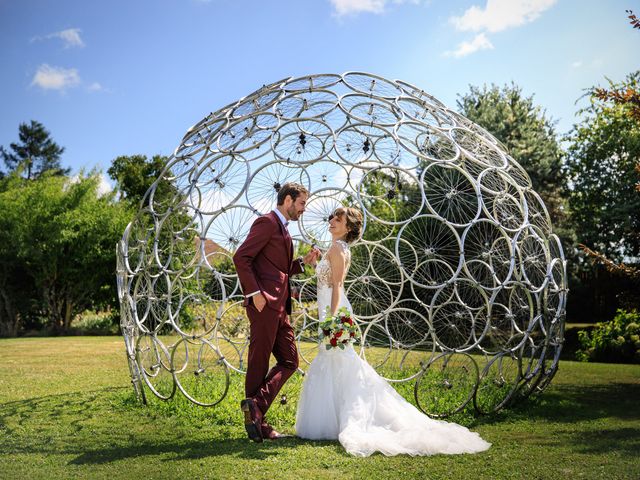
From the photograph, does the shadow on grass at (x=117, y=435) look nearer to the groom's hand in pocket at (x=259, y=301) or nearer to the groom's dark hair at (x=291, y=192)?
the groom's hand in pocket at (x=259, y=301)

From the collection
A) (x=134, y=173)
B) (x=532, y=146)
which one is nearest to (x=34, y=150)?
(x=134, y=173)

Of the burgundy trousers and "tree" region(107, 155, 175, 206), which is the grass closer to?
the burgundy trousers

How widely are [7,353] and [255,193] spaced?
9.40 m

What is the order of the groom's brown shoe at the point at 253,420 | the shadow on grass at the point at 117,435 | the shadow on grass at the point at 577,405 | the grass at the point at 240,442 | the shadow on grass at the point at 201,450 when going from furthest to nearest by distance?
the shadow on grass at the point at 577,405 → the groom's brown shoe at the point at 253,420 → the shadow on grass at the point at 117,435 → the shadow on grass at the point at 201,450 → the grass at the point at 240,442

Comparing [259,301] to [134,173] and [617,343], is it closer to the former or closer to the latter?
[617,343]

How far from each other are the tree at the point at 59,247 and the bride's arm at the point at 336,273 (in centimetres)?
1589

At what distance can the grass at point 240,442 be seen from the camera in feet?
14.2

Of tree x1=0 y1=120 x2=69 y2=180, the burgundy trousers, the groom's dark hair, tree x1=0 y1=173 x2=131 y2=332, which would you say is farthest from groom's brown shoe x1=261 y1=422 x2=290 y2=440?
tree x1=0 y1=120 x2=69 y2=180

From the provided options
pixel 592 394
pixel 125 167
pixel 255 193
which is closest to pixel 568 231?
pixel 592 394

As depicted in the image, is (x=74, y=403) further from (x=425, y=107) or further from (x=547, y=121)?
(x=547, y=121)

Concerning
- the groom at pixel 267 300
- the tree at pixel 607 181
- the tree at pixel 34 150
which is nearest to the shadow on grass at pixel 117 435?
Result: the groom at pixel 267 300

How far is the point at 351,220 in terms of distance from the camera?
5.50 metres

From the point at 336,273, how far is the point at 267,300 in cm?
70

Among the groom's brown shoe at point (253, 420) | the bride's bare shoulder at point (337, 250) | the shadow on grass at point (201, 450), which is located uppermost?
the bride's bare shoulder at point (337, 250)
